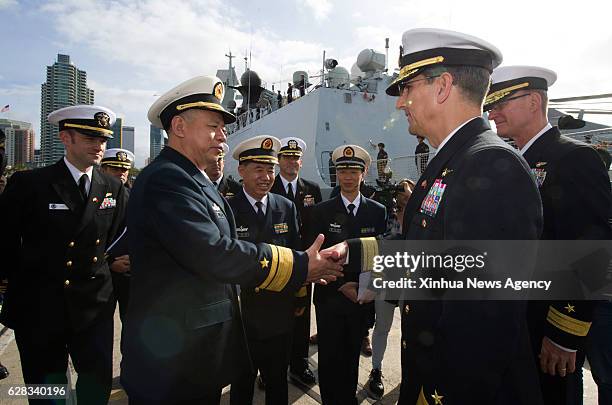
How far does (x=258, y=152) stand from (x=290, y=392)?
253 centimetres

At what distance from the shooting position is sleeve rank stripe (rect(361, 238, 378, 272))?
2230 millimetres

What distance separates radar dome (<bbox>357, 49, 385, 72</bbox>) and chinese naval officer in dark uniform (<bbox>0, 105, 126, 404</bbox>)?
1554 centimetres

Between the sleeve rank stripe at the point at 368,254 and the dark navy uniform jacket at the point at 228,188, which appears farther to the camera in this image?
the dark navy uniform jacket at the point at 228,188

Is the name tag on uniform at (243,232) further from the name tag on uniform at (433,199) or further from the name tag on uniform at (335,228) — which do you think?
the name tag on uniform at (433,199)

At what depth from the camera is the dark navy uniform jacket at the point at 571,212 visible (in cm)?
204

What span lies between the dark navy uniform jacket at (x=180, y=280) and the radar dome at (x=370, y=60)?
16457mm

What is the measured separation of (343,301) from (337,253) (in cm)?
123

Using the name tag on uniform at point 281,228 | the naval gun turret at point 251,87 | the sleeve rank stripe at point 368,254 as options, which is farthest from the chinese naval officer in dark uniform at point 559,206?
the naval gun turret at point 251,87

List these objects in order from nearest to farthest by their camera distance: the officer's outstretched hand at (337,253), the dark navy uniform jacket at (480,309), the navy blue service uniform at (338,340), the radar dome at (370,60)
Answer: the dark navy uniform jacket at (480,309)
the officer's outstretched hand at (337,253)
the navy blue service uniform at (338,340)
the radar dome at (370,60)

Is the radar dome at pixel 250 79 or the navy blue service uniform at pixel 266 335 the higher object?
the radar dome at pixel 250 79

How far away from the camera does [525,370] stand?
4.57 feet

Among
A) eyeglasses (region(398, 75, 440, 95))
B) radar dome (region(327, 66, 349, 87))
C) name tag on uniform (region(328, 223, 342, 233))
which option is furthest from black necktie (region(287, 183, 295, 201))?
radar dome (region(327, 66, 349, 87))

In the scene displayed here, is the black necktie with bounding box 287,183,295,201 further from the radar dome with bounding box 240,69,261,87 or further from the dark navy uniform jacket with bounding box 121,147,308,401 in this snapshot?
the radar dome with bounding box 240,69,261,87

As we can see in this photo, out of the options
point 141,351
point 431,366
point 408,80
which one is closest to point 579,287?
point 431,366
